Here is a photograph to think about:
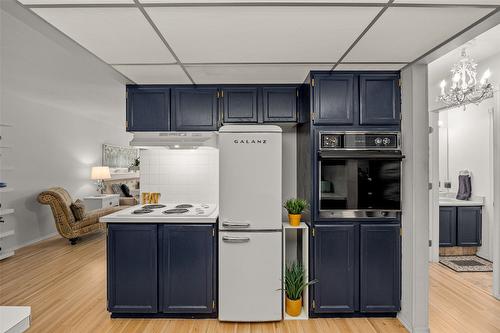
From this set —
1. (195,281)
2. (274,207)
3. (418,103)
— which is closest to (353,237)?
(274,207)

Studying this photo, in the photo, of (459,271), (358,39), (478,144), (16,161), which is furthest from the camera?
(16,161)

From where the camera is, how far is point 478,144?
451cm

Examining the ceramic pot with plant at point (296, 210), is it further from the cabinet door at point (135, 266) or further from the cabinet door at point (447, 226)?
the cabinet door at point (447, 226)

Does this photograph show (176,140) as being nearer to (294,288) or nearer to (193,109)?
(193,109)

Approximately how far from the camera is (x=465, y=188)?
181 inches

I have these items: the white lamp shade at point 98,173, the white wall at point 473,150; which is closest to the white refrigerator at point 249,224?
the white wall at point 473,150

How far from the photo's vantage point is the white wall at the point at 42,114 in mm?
4859

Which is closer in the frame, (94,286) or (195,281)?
(195,281)

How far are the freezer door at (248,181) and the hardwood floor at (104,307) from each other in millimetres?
951

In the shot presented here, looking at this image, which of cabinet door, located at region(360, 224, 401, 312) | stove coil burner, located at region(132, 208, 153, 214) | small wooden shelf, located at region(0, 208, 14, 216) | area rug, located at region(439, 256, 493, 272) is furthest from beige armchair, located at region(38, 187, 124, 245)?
area rug, located at region(439, 256, 493, 272)

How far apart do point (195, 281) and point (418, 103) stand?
100 inches

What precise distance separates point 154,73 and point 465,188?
4.79 meters

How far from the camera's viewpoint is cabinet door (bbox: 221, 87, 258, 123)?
3096 mm

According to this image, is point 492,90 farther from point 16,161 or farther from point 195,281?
point 16,161
